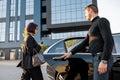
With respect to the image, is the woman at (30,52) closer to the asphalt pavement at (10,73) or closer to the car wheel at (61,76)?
the car wheel at (61,76)

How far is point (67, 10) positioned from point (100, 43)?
65676 mm

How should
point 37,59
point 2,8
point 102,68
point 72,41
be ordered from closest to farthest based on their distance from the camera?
1. point 102,68
2. point 37,59
3. point 72,41
4. point 2,8

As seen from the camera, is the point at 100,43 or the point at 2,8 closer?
the point at 100,43

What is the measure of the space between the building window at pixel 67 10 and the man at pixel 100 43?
6295cm

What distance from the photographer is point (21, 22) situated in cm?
7506

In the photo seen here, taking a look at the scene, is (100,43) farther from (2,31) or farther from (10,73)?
(2,31)

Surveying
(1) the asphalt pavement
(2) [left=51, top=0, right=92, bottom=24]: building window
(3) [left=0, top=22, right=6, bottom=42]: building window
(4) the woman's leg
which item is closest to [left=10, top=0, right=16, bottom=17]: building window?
(3) [left=0, top=22, right=6, bottom=42]: building window

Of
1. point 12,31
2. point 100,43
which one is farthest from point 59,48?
point 12,31

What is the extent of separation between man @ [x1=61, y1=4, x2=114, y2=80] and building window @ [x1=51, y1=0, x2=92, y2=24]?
207 feet

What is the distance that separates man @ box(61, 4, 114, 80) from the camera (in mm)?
3568

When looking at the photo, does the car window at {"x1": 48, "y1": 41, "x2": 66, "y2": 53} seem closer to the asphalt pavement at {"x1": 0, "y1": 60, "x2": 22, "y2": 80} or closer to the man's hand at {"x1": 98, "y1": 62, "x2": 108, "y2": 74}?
the man's hand at {"x1": 98, "y1": 62, "x2": 108, "y2": 74}

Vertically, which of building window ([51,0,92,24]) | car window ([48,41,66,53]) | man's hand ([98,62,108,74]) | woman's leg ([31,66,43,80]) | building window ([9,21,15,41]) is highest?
building window ([51,0,92,24])

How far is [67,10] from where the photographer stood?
227ft

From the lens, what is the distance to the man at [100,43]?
140 inches
